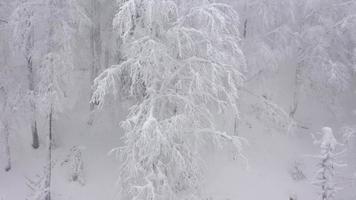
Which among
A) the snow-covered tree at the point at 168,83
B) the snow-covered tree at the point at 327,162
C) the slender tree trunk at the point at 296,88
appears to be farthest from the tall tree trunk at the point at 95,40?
the slender tree trunk at the point at 296,88

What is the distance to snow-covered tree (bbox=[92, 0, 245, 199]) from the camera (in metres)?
10.3

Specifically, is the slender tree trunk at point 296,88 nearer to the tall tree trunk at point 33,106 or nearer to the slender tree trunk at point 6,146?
the tall tree trunk at point 33,106

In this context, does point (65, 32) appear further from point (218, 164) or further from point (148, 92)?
point (218, 164)

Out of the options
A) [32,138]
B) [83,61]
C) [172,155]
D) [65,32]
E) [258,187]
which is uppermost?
[65,32]

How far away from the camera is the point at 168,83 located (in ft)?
35.9

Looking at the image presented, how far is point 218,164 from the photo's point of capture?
687 inches

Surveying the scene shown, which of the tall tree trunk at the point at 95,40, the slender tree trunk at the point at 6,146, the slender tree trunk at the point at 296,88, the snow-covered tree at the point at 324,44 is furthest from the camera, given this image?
the slender tree trunk at the point at 296,88

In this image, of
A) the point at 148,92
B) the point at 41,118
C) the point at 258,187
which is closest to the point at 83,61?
the point at 41,118

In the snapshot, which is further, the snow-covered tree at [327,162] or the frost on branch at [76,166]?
the frost on branch at [76,166]

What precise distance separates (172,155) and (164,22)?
3.74 meters

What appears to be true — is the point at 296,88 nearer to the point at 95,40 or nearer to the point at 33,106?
the point at 95,40


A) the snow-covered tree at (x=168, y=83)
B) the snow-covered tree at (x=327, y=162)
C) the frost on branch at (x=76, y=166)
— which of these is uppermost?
the snow-covered tree at (x=168, y=83)

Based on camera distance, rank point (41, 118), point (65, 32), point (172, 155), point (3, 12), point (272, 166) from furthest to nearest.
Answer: point (272, 166), point (41, 118), point (3, 12), point (65, 32), point (172, 155)

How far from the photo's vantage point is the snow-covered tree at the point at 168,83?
1033 cm
